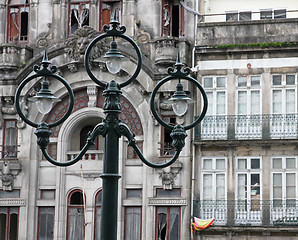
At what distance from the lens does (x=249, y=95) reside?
110ft

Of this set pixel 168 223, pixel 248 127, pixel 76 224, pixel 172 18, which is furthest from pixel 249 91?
pixel 76 224

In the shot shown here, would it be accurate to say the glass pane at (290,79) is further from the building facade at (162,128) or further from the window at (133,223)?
the window at (133,223)

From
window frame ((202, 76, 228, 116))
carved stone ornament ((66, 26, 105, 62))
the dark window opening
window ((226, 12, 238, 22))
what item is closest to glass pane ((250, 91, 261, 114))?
window frame ((202, 76, 228, 116))

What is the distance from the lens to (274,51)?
3334 centimetres

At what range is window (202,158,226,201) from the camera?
33125 mm

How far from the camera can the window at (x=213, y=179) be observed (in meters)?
33.1

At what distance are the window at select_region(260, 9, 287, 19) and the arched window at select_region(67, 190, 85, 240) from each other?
34.5 feet

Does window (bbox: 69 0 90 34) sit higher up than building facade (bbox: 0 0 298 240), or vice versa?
window (bbox: 69 0 90 34)

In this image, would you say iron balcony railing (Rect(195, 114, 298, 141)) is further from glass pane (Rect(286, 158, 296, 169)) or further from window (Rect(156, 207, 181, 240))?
window (Rect(156, 207, 181, 240))

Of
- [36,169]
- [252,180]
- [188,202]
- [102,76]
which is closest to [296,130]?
[252,180]

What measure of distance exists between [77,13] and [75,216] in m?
8.52

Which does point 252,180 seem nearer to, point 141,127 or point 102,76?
point 141,127

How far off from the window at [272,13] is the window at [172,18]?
3.36m

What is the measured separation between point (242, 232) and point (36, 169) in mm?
8911
